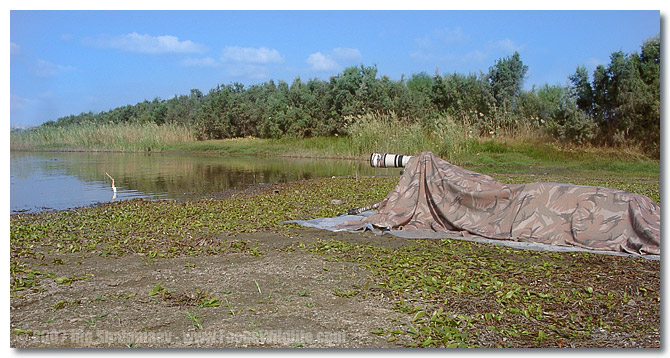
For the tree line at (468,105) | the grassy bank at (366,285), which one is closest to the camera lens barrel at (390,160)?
the grassy bank at (366,285)

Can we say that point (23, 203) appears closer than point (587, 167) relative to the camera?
Yes

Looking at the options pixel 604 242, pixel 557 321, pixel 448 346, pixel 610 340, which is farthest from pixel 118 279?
pixel 604 242

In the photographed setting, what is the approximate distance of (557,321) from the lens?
13.2 feet

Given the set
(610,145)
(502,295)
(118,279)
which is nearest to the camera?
(502,295)

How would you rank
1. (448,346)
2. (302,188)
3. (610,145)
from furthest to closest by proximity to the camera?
(610,145)
(302,188)
(448,346)

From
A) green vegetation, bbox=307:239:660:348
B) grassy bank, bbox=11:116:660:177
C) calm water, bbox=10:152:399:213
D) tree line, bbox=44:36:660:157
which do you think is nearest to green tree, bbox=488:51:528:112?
tree line, bbox=44:36:660:157

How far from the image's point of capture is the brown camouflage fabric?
6469 millimetres

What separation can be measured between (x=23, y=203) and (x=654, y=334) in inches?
445

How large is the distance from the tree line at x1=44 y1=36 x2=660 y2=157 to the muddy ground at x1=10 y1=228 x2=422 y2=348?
17792mm

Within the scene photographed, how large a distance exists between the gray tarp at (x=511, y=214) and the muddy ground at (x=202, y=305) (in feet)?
7.21

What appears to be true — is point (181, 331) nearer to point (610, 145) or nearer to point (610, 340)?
point (610, 340)

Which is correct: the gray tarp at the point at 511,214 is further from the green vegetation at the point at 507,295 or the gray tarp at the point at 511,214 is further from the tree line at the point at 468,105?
the tree line at the point at 468,105

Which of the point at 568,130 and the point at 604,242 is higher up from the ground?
the point at 568,130

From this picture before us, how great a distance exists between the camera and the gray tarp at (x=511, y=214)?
6.47m
